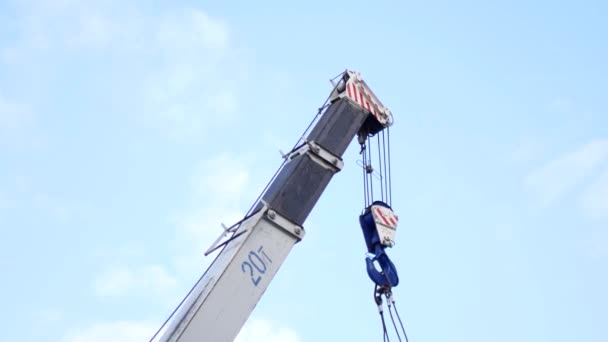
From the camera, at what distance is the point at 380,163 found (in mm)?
9789

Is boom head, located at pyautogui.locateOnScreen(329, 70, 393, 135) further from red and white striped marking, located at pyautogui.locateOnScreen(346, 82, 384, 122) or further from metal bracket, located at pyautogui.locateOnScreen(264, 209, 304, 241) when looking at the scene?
metal bracket, located at pyautogui.locateOnScreen(264, 209, 304, 241)

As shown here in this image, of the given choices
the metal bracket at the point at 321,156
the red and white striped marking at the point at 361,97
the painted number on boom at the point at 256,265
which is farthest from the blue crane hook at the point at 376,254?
the painted number on boom at the point at 256,265

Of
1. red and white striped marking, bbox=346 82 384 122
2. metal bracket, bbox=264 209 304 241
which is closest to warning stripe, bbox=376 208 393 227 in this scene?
red and white striped marking, bbox=346 82 384 122

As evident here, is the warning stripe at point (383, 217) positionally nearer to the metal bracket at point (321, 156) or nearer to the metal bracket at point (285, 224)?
the metal bracket at point (321, 156)

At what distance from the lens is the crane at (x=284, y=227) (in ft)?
22.6

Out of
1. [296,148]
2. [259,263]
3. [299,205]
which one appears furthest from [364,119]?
[259,263]

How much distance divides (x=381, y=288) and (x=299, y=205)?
58.3 inches

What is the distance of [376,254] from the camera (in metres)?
8.63

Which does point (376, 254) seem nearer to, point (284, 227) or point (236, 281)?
point (284, 227)

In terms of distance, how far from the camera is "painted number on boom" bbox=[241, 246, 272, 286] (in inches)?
284

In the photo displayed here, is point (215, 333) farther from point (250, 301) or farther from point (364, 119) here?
point (364, 119)

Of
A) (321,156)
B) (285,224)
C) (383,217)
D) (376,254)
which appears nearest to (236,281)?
(285,224)

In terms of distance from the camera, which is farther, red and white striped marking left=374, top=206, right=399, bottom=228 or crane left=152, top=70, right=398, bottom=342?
red and white striped marking left=374, top=206, right=399, bottom=228

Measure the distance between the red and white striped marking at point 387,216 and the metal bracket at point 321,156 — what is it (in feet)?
2.88
